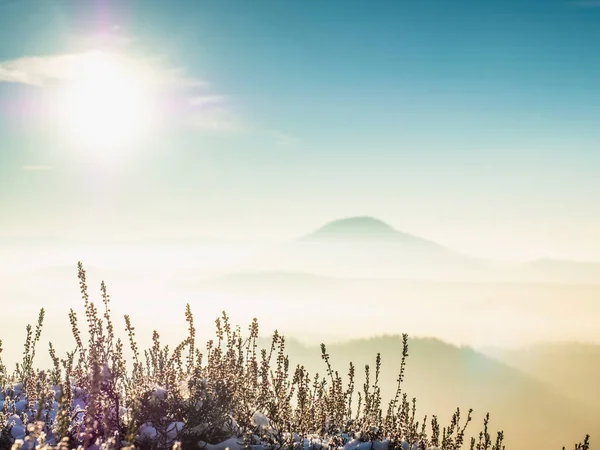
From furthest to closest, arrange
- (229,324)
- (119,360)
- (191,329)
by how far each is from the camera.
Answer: (229,324), (191,329), (119,360)

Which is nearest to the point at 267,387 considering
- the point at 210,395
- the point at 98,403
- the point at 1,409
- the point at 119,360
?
the point at 210,395

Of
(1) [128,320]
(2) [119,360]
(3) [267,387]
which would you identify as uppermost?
(1) [128,320]

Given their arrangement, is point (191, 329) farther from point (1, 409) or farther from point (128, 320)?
point (1, 409)

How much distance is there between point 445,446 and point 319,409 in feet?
5.69

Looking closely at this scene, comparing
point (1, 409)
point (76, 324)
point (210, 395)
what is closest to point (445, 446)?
point (210, 395)

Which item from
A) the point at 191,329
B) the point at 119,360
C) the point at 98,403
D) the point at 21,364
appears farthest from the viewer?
the point at 21,364

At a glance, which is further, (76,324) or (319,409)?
(319,409)

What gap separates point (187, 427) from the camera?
18.1 ft

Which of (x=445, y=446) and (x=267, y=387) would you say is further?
(x=267, y=387)

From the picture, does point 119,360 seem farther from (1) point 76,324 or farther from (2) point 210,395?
(2) point 210,395

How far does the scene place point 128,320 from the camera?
21.1 feet

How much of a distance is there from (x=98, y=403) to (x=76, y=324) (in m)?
1.11

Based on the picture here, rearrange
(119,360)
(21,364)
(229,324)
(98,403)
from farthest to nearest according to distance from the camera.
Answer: (21,364) → (229,324) → (119,360) → (98,403)

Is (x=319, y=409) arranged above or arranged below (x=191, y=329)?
below
